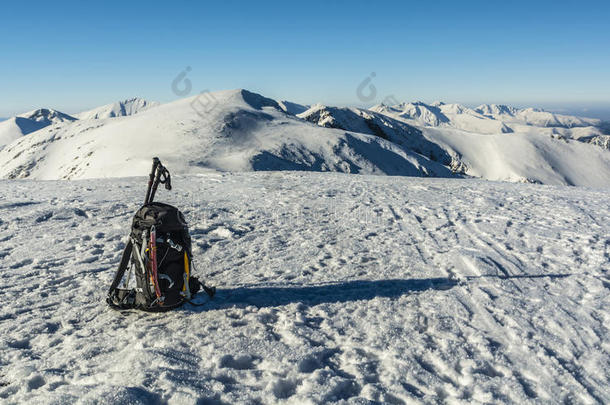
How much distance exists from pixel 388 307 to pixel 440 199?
9.28 metres

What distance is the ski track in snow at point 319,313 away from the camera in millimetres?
4148

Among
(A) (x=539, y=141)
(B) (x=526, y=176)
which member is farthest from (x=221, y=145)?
(A) (x=539, y=141)

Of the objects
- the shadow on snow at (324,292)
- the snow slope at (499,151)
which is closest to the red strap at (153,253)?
the shadow on snow at (324,292)

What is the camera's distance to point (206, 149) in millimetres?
42188

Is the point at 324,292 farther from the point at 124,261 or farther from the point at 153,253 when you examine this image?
the point at 124,261

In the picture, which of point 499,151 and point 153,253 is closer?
point 153,253

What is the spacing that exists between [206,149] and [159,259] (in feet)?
127

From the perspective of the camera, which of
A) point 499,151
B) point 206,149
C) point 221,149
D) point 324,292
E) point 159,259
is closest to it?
point 159,259

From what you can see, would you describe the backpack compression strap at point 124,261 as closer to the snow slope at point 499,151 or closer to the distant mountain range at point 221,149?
the distant mountain range at point 221,149

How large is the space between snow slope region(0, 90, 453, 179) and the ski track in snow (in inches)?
959

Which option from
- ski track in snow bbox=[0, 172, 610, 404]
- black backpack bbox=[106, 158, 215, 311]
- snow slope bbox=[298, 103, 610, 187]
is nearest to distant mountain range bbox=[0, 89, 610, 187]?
snow slope bbox=[298, 103, 610, 187]

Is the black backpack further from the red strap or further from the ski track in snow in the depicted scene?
the ski track in snow

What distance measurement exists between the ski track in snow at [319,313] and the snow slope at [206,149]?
79.9 ft

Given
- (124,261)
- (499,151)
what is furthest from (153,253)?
(499,151)
